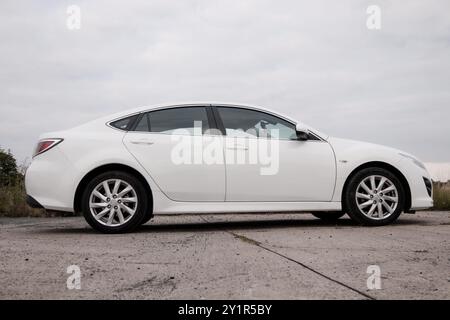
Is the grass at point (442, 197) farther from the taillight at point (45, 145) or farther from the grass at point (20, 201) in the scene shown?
the taillight at point (45, 145)

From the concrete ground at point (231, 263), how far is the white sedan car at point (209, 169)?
0.33 meters

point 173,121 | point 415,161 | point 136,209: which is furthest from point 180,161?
point 415,161

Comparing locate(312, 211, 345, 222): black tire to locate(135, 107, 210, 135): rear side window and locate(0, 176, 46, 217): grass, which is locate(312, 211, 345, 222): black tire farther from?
locate(0, 176, 46, 217): grass

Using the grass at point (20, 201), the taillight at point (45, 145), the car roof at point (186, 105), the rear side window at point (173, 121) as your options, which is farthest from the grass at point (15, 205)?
the rear side window at point (173, 121)

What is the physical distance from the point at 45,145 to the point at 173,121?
1496mm

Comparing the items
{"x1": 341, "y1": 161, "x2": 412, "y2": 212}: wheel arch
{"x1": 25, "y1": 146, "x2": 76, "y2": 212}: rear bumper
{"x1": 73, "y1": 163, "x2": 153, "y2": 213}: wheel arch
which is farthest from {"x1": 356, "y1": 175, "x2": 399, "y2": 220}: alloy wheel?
{"x1": 25, "y1": 146, "x2": 76, "y2": 212}: rear bumper

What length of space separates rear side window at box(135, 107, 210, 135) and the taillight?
0.93 meters

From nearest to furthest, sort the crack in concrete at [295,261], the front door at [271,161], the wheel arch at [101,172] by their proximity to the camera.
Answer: the crack in concrete at [295,261] < the wheel arch at [101,172] < the front door at [271,161]

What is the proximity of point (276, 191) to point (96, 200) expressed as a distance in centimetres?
207

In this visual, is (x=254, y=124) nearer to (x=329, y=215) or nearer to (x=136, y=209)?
(x=136, y=209)

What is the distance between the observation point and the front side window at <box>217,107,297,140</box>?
706 cm

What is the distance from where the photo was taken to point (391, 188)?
7.20 meters

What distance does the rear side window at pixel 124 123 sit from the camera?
6.92 m

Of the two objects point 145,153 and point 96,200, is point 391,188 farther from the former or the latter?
point 96,200
